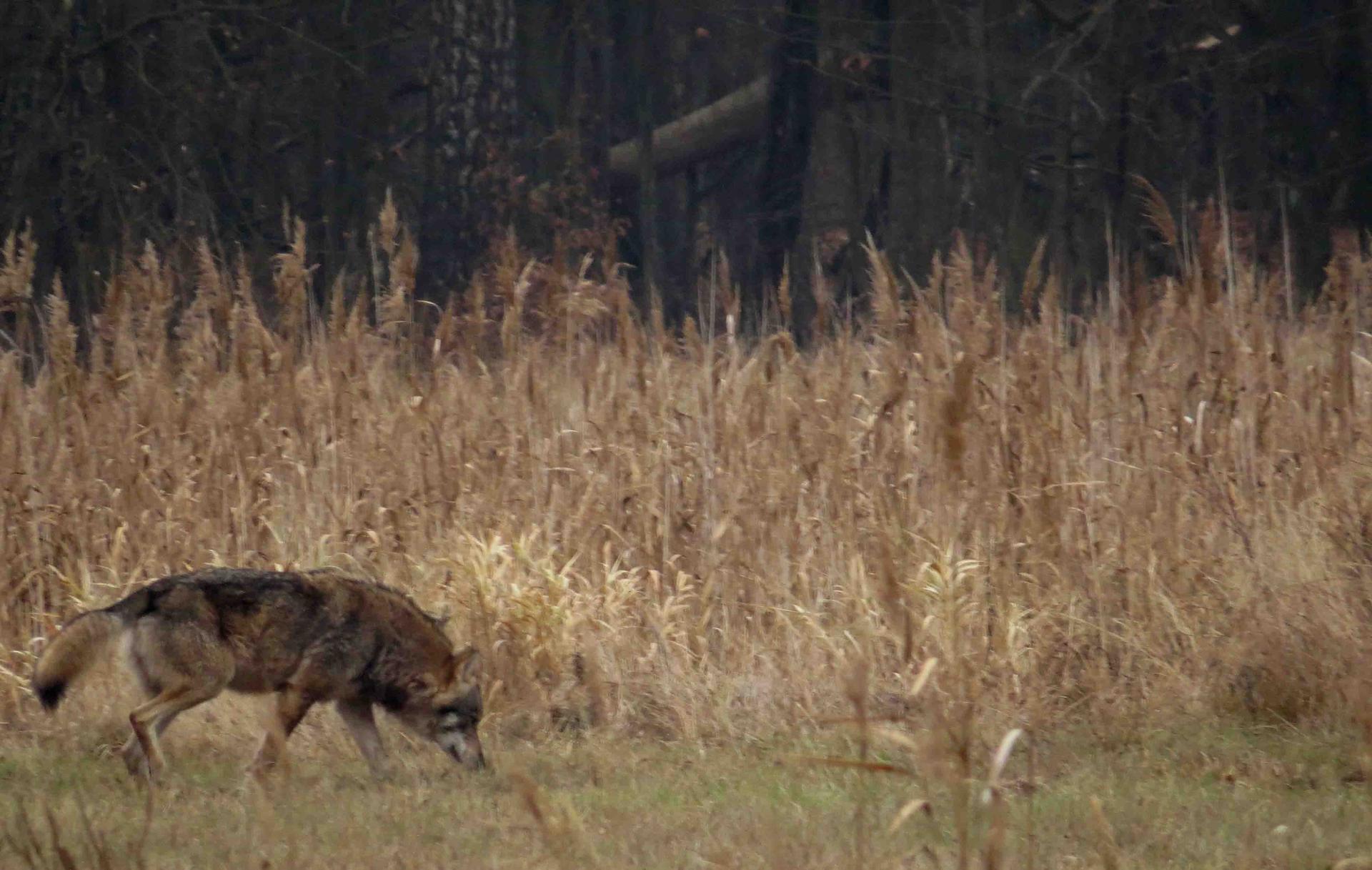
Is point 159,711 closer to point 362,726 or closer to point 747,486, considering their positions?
point 362,726

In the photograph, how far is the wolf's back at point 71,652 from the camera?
5637mm

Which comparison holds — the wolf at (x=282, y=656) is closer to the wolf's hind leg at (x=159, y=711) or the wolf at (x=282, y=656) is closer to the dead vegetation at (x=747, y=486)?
the wolf's hind leg at (x=159, y=711)

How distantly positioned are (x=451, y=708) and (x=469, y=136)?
15.6 meters

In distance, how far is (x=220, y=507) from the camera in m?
8.02

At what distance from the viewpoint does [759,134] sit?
26.8 m

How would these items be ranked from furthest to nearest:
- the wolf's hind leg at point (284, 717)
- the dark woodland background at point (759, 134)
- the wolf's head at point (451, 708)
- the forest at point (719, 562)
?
the dark woodland background at point (759, 134) → the wolf's head at point (451, 708) → the wolf's hind leg at point (284, 717) → the forest at point (719, 562)

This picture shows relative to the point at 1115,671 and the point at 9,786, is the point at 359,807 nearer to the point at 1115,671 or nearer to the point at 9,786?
the point at 9,786

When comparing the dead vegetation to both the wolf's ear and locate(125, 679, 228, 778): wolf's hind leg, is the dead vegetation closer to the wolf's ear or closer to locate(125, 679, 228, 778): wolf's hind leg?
the wolf's ear

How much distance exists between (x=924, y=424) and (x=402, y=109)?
23778mm

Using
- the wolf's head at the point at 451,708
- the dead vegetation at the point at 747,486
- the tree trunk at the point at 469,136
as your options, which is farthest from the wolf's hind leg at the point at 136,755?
the tree trunk at the point at 469,136

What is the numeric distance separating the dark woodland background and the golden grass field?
7.62m

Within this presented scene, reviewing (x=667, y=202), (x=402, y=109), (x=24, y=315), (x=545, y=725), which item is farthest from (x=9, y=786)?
(x=667, y=202)

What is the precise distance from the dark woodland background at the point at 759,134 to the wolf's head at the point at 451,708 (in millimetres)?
10003

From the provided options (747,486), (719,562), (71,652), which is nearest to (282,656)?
(71,652)
